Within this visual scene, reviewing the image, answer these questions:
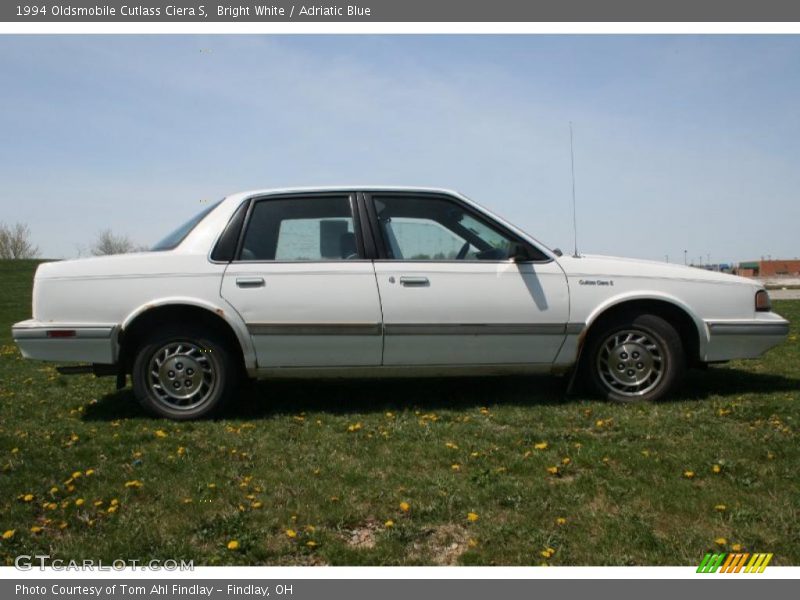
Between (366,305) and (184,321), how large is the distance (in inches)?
54.9

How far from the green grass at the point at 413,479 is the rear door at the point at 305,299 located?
535 mm

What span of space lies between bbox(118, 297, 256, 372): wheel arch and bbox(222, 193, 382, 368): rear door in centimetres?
8

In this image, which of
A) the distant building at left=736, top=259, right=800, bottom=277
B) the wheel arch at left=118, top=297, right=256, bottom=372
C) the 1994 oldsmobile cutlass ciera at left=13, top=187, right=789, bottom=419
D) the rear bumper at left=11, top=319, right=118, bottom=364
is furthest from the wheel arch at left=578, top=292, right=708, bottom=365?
the distant building at left=736, top=259, right=800, bottom=277

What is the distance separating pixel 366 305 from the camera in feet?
16.2

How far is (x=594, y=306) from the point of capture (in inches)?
201

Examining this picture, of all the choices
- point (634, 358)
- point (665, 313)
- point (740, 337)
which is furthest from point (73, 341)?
point (740, 337)

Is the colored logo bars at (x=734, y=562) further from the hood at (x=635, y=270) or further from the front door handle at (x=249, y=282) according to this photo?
the front door handle at (x=249, y=282)

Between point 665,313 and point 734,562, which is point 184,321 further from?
point 734,562

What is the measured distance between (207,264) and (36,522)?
7.34ft

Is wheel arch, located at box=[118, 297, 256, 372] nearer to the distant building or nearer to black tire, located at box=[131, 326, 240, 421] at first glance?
black tire, located at box=[131, 326, 240, 421]

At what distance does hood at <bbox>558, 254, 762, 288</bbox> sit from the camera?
204 inches

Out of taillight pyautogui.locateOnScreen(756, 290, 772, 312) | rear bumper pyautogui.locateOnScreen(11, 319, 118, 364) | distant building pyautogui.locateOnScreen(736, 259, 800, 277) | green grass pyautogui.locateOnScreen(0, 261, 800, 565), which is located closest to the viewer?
green grass pyautogui.locateOnScreen(0, 261, 800, 565)

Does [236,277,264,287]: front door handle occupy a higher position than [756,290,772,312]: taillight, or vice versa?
[236,277,264,287]: front door handle

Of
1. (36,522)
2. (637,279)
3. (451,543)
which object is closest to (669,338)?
(637,279)
